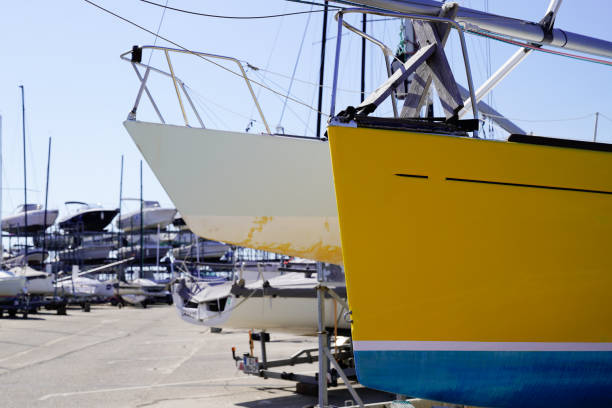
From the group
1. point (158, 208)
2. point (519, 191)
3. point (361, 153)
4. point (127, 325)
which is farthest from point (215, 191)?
point (158, 208)

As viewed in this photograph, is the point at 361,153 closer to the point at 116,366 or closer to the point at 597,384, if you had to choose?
the point at 597,384

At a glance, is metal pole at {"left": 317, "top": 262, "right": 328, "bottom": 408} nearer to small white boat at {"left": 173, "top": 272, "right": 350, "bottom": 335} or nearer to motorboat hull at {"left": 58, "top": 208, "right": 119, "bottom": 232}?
small white boat at {"left": 173, "top": 272, "right": 350, "bottom": 335}

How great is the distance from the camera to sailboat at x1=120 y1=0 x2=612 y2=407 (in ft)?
12.7

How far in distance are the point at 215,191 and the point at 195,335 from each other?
918 cm

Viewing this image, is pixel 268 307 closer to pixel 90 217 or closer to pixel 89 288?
pixel 89 288

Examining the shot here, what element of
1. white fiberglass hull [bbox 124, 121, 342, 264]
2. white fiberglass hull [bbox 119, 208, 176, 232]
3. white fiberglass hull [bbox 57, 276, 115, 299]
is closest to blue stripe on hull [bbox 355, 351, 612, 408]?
white fiberglass hull [bbox 124, 121, 342, 264]

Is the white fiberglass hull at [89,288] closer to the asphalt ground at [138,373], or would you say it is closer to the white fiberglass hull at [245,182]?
the asphalt ground at [138,373]

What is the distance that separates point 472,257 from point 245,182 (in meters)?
3.16

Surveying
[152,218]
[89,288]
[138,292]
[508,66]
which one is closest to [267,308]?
[508,66]

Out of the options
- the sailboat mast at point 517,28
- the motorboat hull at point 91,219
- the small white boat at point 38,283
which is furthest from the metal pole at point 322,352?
the motorboat hull at point 91,219

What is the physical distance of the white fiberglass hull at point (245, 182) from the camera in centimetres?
631

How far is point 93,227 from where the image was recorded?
47188 millimetres

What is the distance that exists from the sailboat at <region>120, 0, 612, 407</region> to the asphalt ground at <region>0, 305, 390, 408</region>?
287cm

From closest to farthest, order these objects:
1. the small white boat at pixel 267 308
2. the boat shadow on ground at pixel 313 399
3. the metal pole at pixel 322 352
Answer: the metal pole at pixel 322 352, the boat shadow on ground at pixel 313 399, the small white boat at pixel 267 308
